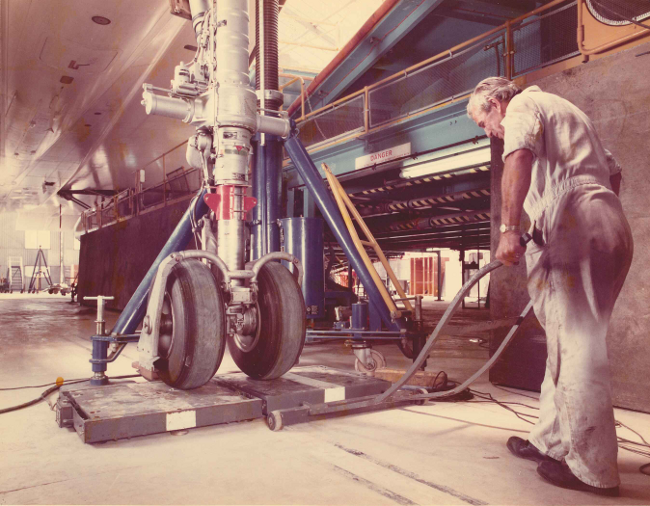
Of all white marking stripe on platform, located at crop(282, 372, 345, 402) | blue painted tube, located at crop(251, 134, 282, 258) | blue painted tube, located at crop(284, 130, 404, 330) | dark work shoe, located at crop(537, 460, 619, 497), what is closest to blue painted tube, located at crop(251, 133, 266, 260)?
blue painted tube, located at crop(251, 134, 282, 258)

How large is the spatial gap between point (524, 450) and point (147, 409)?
1988mm

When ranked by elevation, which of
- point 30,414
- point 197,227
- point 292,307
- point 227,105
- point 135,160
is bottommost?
point 30,414

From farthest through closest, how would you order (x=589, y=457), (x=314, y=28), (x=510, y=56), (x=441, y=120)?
(x=314, y=28) → (x=441, y=120) → (x=510, y=56) → (x=589, y=457)

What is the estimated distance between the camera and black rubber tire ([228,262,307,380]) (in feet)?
11.3

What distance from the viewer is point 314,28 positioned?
2262 cm

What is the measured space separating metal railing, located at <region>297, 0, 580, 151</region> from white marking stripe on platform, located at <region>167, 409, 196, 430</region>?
4.40 metres

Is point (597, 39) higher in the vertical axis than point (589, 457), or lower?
higher

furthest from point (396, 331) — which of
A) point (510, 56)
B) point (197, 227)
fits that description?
point (510, 56)

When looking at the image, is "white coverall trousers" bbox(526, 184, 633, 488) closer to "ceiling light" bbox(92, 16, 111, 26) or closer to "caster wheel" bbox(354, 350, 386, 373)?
"caster wheel" bbox(354, 350, 386, 373)

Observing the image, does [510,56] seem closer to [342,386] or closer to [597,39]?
[597,39]

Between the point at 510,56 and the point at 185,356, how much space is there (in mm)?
4543

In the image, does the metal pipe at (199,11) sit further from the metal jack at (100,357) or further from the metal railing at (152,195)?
the metal railing at (152,195)

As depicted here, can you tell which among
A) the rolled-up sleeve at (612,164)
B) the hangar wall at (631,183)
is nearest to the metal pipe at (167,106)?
the rolled-up sleeve at (612,164)

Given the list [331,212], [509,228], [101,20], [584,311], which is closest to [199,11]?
[331,212]
